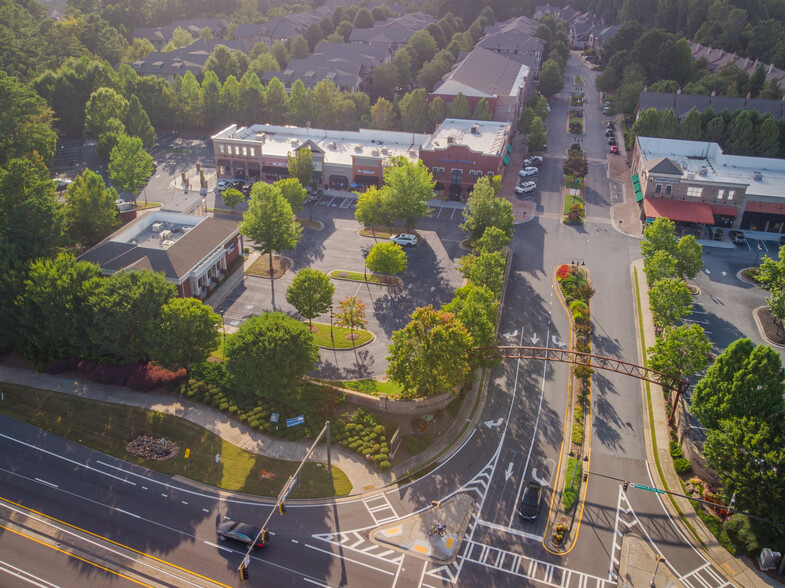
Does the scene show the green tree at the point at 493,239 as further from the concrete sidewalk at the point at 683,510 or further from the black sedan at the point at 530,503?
the black sedan at the point at 530,503

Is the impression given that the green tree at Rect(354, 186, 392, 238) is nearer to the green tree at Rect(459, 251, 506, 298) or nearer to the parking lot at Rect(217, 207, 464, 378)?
the parking lot at Rect(217, 207, 464, 378)

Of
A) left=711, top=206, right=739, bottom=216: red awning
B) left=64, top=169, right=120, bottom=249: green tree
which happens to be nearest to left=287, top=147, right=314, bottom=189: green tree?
left=64, top=169, right=120, bottom=249: green tree

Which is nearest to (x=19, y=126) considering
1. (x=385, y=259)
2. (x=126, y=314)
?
(x=126, y=314)

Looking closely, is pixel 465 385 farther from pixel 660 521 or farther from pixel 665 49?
pixel 665 49

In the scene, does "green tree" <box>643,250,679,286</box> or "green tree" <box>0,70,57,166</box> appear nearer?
"green tree" <box>643,250,679,286</box>

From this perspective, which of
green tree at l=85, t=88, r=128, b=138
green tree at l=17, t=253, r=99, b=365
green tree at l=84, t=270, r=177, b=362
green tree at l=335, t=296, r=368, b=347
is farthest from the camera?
green tree at l=85, t=88, r=128, b=138

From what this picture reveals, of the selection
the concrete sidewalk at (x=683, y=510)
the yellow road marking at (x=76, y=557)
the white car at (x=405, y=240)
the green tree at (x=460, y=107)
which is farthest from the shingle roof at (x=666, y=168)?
the yellow road marking at (x=76, y=557)
